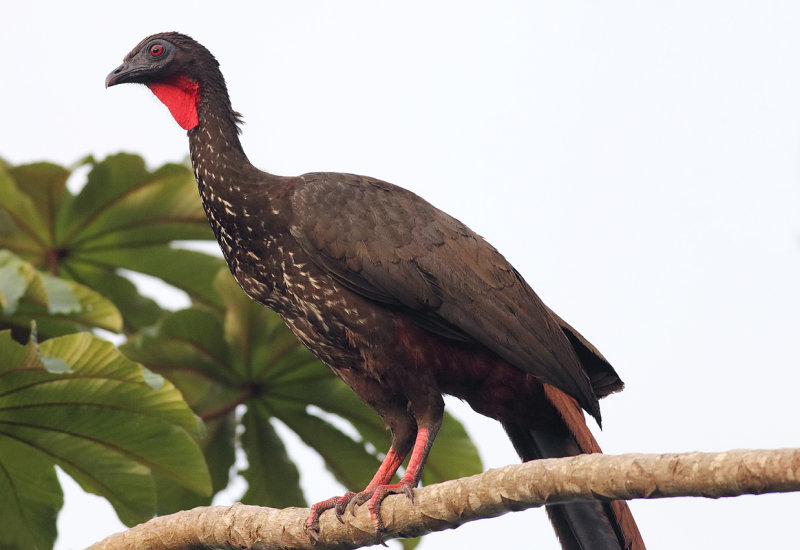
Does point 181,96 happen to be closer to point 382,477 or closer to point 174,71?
point 174,71

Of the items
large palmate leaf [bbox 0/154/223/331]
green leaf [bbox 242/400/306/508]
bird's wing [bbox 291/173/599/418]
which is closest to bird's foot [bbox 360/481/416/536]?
bird's wing [bbox 291/173/599/418]

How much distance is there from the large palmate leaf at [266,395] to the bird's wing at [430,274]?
5.20ft

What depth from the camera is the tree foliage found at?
4512 millimetres

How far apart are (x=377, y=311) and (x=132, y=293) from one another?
2.77 meters

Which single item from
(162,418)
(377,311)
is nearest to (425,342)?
(377,311)

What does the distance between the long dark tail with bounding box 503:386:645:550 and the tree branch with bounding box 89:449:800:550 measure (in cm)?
80

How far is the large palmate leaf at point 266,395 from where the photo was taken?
216 inches

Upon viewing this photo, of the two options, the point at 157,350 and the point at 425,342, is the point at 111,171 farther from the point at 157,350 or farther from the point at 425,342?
the point at 425,342

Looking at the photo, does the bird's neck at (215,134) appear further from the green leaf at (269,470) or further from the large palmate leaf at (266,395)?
the green leaf at (269,470)

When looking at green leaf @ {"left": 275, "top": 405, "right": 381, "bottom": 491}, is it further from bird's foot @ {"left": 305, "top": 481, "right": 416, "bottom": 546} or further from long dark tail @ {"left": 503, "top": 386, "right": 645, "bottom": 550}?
bird's foot @ {"left": 305, "top": 481, "right": 416, "bottom": 546}

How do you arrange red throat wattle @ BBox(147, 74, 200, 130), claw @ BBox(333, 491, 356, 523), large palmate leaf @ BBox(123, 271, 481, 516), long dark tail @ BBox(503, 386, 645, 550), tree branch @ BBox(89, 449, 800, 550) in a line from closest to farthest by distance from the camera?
tree branch @ BBox(89, 449, 800, 550)
claw @ BBox(333, 491, 356, 523)
long dark tail @ BBox(503, 386, 645, 550)
red throat wattle @ BBox(147, 74, 200, 130)
large palmate leaf @ BBox(123, 271, 481, 516)

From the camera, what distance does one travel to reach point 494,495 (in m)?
2.91

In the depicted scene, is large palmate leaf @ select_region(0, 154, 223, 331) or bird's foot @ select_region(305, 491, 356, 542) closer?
bird's foot @ select_region(305, 491, 356, 542)

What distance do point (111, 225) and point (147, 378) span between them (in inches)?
66.0
